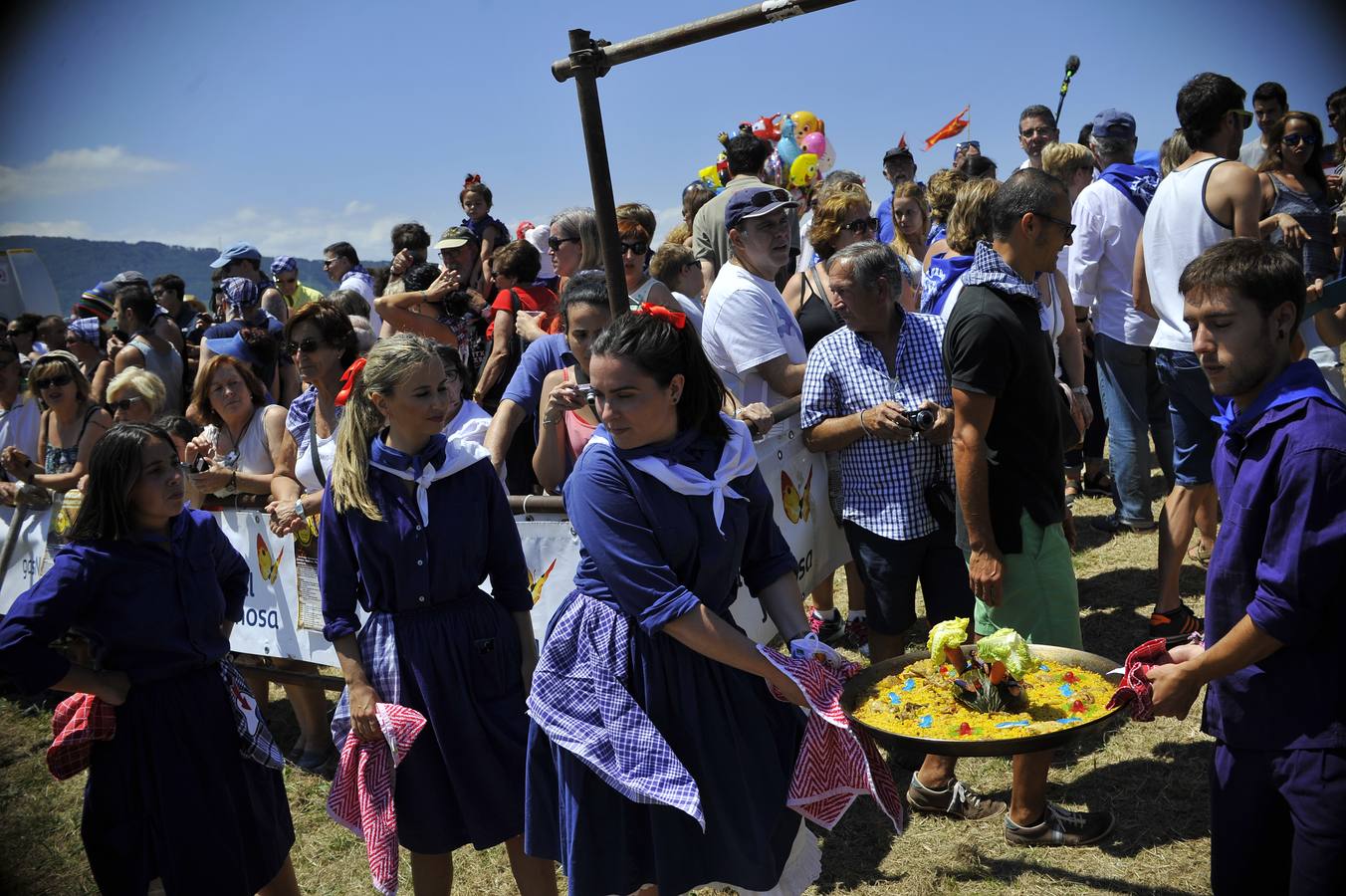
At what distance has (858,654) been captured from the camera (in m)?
5.67

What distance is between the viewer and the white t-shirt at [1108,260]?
254 inches

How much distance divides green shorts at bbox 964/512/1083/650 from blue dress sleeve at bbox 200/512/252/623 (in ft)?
8.87

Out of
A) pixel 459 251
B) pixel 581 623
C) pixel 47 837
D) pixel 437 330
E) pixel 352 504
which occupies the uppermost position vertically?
pixel 459 251

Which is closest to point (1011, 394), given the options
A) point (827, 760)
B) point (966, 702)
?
point (966, 702)

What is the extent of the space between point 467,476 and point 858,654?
3.01 meters

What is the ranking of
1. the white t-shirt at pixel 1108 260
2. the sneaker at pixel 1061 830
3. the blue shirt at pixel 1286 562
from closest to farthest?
the blue shirt at pixel 1286 562 < the sneaker at pixel 1061 830 < the white t-shirt at pixel 1108 260

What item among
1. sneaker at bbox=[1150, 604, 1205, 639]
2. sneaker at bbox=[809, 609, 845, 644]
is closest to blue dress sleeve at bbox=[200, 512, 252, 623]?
sneaker at bbox=[809, 609, 845, 644]

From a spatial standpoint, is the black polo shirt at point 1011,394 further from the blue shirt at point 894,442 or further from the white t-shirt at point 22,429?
the white t-shirt at point 22,429

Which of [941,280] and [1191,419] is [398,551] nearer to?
[941,280]

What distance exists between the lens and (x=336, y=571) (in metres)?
3.28

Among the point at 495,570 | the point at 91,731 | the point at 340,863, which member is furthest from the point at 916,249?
the point at 91,731

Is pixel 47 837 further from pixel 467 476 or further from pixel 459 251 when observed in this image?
pixel 459 251

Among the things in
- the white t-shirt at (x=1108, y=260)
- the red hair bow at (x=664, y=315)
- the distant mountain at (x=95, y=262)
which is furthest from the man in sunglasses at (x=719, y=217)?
the distant mountain at (x=95, y=262)

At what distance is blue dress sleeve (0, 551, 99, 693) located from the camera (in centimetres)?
310
